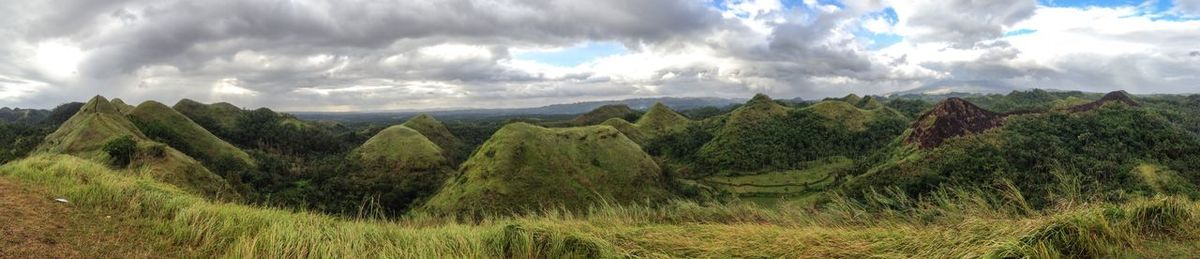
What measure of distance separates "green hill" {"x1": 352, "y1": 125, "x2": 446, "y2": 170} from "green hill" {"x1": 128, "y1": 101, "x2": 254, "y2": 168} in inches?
759

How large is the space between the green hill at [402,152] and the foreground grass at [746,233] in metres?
88.7

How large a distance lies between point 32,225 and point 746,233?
9.51m

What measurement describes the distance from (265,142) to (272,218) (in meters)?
142

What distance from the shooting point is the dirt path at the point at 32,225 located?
20.3 feet

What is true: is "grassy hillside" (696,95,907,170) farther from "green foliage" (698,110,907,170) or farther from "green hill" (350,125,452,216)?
"green hill" (350,125,452,216)

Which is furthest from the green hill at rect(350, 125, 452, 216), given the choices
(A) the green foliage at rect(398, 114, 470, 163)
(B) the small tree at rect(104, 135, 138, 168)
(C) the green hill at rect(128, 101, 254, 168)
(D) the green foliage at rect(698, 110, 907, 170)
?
(D) the green foliage at rect(698, 110, 907, 170)

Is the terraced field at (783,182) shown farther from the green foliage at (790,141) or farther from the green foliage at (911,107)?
the green foliage at (911,107)

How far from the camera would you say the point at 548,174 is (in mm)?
72625

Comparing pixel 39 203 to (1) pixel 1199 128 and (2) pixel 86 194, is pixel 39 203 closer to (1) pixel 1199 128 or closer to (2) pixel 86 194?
(2) pixel 86 194

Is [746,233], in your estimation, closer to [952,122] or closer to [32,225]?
[32,225]

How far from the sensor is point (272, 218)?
340 inches

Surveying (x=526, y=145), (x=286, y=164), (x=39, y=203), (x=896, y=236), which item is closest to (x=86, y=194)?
(x=39, y=203)

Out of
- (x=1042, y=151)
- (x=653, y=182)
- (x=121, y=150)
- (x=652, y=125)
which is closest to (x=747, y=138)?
(x=652, y=125)

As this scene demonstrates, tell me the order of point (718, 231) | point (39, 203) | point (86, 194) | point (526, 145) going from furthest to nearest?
point (526, 145), point (86, 194), point (39, 203), point (718, 231)
